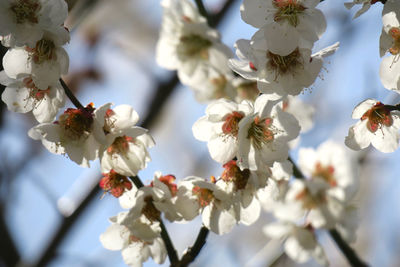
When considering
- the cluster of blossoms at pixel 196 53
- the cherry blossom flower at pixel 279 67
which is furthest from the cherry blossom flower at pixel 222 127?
the cluster of blossoms at pixel 196 53

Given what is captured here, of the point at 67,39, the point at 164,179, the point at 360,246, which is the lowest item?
the point at 360,246

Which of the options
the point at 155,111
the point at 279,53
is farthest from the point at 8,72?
the point at 155,111

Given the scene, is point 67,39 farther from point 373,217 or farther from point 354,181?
point 373,217

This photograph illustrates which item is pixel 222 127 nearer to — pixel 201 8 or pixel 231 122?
pixel 231 122

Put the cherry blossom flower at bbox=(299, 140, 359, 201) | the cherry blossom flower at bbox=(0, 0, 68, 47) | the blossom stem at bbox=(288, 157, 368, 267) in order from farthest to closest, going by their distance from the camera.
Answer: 1. the cherry blossom flower at bbox=(299, 140, 359, 201)
2. the blossom stem at bbox=(288, 157, 368, 267)
3. the cherry blossom flower at bbox=(0, 0, 68, 47)

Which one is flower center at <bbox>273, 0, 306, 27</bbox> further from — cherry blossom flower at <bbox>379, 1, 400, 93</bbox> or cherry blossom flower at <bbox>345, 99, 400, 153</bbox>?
cherry blossom flower at <bbox>345, 99, 400, 153</bbox>

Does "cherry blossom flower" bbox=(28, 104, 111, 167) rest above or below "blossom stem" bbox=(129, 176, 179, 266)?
above

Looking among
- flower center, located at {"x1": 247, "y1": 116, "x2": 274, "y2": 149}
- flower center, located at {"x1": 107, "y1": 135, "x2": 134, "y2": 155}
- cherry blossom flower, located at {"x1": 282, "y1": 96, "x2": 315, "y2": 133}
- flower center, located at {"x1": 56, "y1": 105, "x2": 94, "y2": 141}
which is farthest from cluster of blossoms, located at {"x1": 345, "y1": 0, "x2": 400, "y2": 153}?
flower center, located at {"x1": 56, "y1": 105, "x2": 94, "y2": 141}
